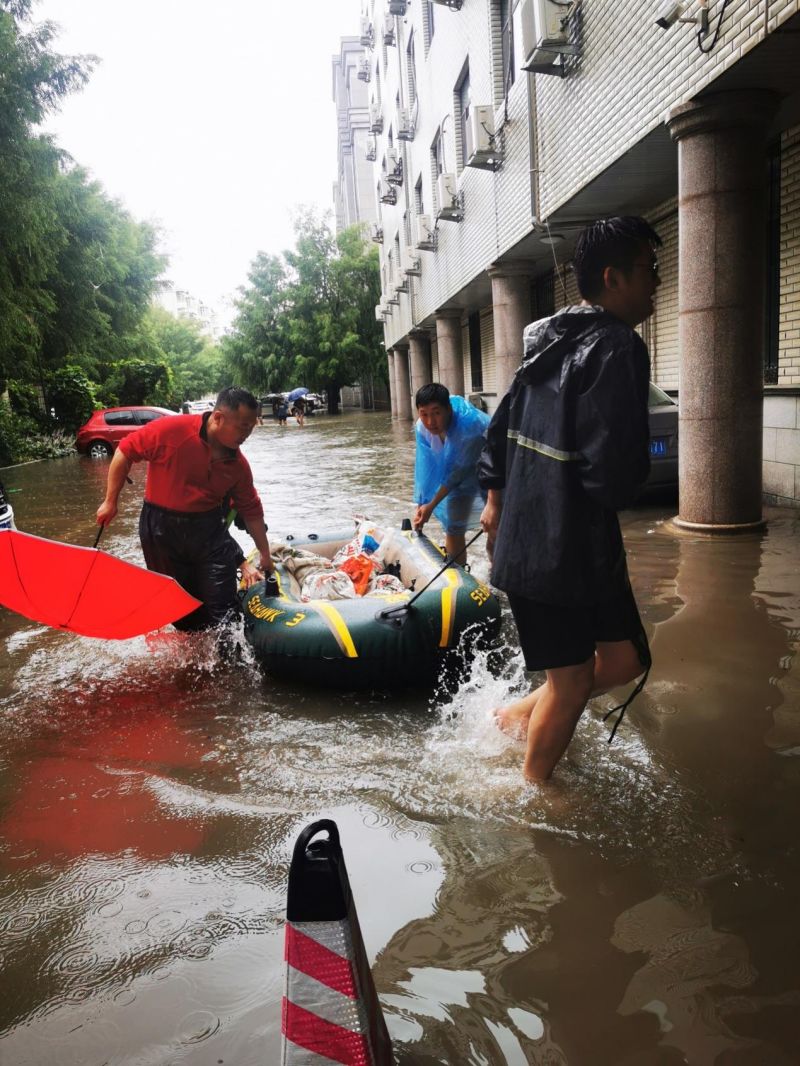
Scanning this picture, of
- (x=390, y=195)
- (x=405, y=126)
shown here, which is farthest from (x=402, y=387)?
(x=405, y=126)

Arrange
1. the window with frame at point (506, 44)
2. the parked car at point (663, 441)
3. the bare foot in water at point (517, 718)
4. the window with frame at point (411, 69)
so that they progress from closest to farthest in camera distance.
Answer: the bare foot in water at point (517, 718) < the parked car at point (663, 441) < the window with frame at point (506, 44) < the window with frame at point (411, 69)

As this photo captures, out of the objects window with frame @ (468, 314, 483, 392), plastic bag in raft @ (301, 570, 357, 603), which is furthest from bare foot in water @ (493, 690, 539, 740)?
window with frame @ (468, 314, 483, 392)

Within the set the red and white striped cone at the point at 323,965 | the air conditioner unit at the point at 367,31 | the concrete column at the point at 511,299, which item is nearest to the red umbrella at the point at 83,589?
the red and white striped cone at the point at 323,965

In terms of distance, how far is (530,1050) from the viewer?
2082mm

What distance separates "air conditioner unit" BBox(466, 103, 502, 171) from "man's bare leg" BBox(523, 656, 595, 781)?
1231cm

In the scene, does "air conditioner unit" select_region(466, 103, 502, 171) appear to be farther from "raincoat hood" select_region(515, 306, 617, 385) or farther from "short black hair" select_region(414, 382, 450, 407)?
"raincoat hood" select_region(515, 306, 617, 385)

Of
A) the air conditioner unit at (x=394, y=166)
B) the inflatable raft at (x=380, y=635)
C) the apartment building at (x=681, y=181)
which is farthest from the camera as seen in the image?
the air conditioner unit at (x=394, y=166)

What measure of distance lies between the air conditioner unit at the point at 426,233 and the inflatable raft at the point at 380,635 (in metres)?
17.2

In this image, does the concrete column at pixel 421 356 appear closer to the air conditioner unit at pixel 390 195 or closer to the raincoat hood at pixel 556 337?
the air conditioner unit at pixel 390 195

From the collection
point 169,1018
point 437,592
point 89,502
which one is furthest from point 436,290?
point 169,1018

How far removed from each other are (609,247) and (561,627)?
4.21 feet

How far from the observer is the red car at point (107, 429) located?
26766 mm

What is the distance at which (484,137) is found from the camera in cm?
1355

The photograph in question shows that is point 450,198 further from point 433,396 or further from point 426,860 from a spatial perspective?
point 426,860
